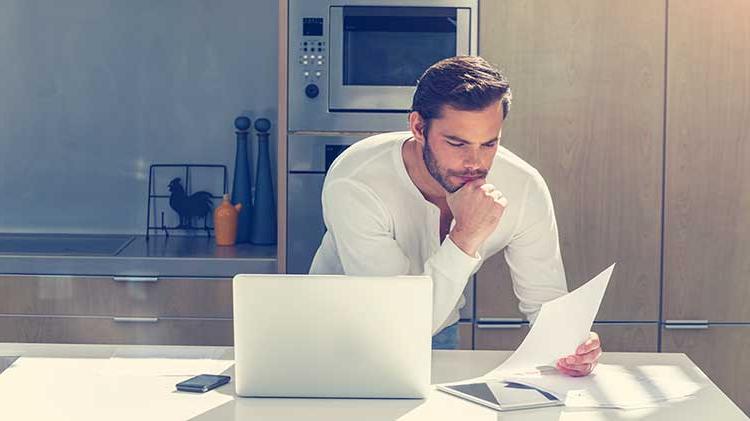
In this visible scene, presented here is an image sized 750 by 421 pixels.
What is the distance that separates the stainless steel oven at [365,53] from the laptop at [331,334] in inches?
69.3

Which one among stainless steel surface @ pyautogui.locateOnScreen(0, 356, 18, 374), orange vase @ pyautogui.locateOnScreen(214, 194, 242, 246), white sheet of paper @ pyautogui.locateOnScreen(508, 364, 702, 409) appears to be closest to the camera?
white sheet of paper @ pyautogui.locateOnScreen(508, 364, 702, 409)

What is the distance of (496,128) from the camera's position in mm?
2549

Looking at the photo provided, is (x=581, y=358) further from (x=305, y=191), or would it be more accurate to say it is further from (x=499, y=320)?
(x=305, y=191)

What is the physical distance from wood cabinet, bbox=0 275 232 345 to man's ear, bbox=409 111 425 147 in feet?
4.35

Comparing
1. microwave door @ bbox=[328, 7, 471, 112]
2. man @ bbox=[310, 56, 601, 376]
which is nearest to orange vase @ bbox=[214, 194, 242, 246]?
microwave door @ bbox=[328, 7, 471, 112]

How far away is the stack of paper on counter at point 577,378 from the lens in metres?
2.17

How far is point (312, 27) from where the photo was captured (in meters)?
3.73

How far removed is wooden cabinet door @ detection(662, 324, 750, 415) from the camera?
3805 mm

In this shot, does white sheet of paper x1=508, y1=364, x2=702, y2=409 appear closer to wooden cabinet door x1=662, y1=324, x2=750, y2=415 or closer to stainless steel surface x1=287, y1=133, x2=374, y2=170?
wooden cabinet door x1=662, y1=324, x2=750, y2=415

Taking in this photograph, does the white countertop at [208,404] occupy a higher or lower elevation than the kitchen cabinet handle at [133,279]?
lower

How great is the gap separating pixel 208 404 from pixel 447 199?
30.9 inches

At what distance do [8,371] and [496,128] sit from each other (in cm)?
113

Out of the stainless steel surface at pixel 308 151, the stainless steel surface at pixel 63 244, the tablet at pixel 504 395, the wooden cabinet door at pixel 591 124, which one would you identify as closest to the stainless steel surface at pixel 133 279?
the stainless steel surface at pixel 63 244

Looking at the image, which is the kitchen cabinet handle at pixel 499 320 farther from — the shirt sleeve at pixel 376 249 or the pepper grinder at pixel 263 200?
the shirt sleeve at pixel 376 249
